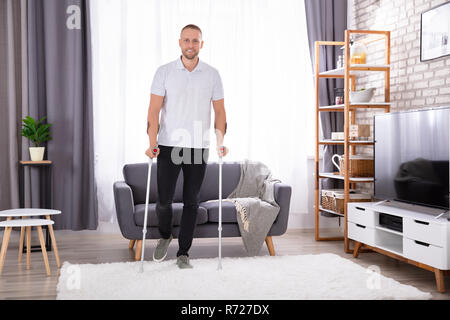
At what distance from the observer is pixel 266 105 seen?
202 inches

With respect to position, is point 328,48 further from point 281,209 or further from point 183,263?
point 183,263

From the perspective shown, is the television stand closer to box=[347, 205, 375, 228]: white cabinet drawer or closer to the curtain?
box=[347, 205, 375, 228]: white cabinet drawer

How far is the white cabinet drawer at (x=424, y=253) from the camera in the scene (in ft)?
9.57

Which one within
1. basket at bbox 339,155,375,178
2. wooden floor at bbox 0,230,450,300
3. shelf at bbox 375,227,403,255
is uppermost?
basket at bbox 339,155,375,178

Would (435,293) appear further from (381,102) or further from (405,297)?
(381,102)

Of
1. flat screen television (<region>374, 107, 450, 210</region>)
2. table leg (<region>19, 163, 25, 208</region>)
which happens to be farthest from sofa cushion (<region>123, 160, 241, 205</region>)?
flat screen television (<region>374, 107, 450, 210</region>)

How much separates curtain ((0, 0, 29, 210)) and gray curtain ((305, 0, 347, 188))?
2873mm

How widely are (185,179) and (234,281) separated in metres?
0.78

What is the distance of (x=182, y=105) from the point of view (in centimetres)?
326

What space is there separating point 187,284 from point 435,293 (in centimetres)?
149

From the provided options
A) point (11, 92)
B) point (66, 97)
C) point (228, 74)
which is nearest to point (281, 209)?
point (228, 74)

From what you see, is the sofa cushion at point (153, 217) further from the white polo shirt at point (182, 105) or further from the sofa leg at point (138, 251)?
the white polo shirt at point (182, 105)

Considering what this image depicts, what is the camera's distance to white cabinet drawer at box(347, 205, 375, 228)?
3682mm

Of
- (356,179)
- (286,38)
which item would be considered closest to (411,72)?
(356,179)
